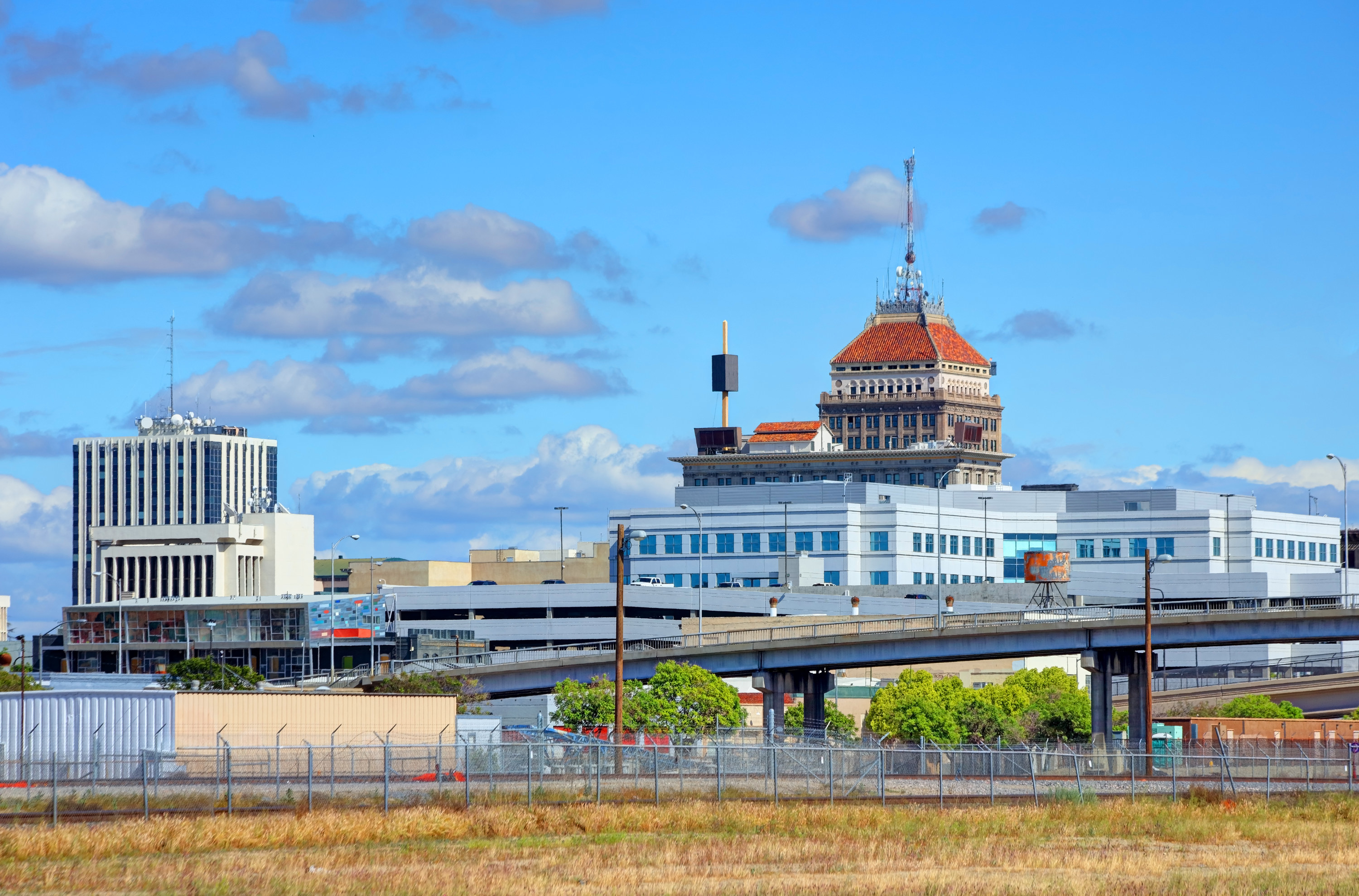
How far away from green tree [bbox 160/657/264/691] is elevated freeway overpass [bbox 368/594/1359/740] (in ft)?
39.6

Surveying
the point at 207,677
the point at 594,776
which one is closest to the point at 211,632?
the point at 207,677

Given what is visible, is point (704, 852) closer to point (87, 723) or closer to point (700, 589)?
point (87, 723)

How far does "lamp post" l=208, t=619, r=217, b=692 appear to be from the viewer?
5743 inches

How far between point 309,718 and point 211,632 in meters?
68.8

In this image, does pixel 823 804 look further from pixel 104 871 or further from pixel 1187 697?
pixel 1187 697

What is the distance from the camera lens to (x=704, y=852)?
142ft

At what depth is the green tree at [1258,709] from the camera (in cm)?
11819

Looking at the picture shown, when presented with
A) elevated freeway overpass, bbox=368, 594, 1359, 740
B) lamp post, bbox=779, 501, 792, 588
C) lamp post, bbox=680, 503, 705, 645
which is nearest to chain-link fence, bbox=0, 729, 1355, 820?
elevated freeway overpass, bbox=368, 594, 1359, 740

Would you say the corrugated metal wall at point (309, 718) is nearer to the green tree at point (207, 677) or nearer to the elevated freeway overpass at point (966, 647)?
the green tree at point (207, 677)

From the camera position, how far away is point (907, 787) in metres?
67.1

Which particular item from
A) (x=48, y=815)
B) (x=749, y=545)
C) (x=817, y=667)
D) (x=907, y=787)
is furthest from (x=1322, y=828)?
(x=749, y=545)

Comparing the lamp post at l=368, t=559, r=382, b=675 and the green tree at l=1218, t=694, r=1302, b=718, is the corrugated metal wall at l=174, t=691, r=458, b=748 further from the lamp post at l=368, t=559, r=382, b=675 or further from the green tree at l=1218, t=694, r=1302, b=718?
the lamp post at l=368, t=559, r=382, b=675

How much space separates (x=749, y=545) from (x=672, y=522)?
9.03 meters

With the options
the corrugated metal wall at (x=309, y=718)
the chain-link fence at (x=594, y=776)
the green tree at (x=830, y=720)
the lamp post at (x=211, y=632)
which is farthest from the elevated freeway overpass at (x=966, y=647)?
the lamp post at (x=211, y=632)
